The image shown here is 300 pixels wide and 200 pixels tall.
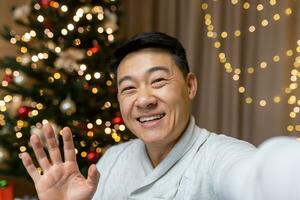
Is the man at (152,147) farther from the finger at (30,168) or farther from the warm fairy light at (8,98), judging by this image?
the warm fairy light at (8,98)

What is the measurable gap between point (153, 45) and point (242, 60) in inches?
80.7

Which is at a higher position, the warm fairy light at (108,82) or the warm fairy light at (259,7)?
the warm fairy light at (259,7)

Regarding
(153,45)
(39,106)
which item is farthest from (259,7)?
(153,45)

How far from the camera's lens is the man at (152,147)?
3.96ft

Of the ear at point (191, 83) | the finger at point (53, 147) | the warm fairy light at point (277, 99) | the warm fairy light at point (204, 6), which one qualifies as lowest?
the warm fairy light at point (277, 99)

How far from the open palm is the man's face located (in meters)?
0.27

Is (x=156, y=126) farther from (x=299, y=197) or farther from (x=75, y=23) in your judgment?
(x=75, y=23)

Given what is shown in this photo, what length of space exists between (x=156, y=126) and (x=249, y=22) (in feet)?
7.09

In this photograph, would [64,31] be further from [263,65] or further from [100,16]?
[263,65]

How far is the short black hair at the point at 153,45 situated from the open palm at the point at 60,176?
378 mm

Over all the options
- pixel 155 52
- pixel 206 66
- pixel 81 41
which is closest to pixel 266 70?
pixel 206 66

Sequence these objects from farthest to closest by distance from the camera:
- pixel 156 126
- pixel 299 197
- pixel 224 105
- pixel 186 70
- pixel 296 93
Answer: pixel 224 105 → pixel 296 93 → pixel 186 70 → pixel 156 126 → pixel 299 197

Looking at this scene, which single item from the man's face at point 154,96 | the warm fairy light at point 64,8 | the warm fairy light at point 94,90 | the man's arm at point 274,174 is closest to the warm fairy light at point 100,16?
the warm fairy light at point 64,8

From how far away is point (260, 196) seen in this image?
59 centimetres
